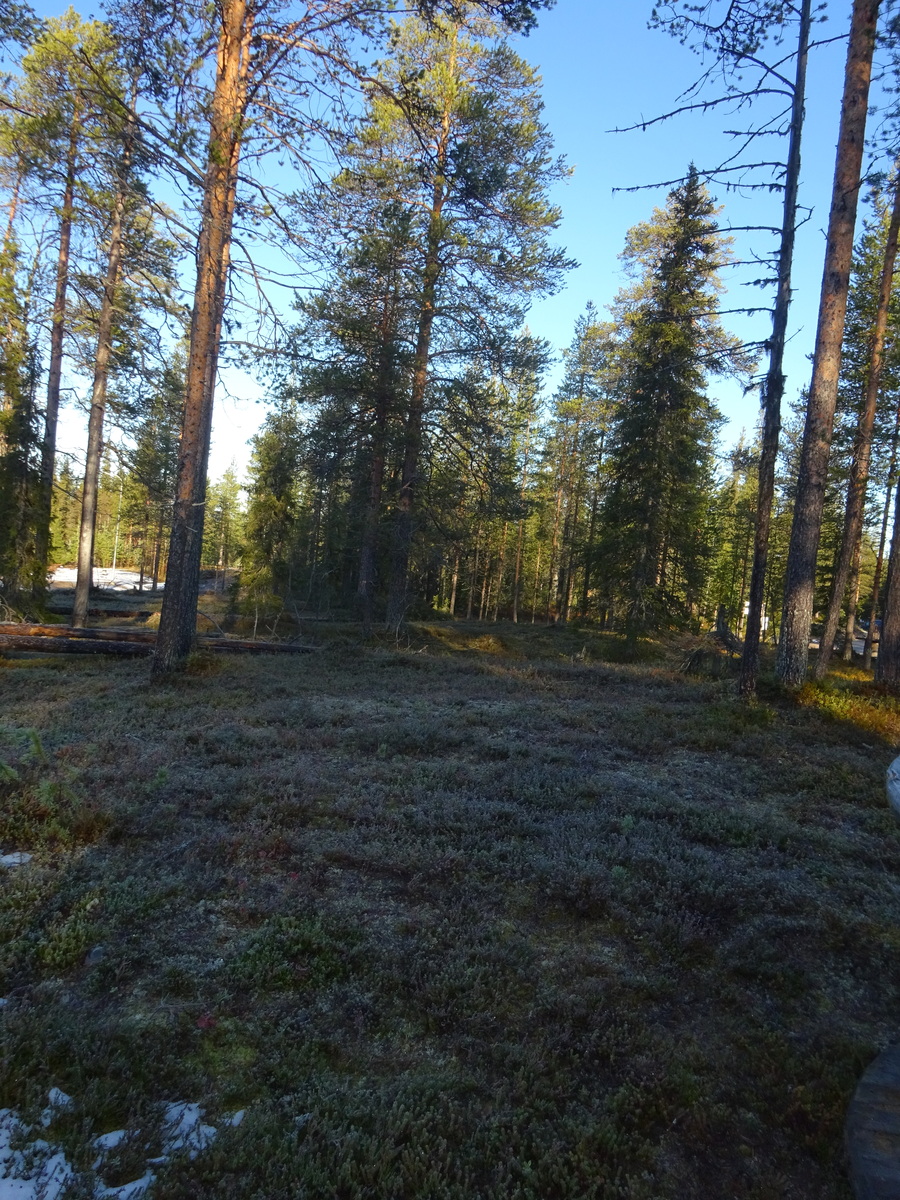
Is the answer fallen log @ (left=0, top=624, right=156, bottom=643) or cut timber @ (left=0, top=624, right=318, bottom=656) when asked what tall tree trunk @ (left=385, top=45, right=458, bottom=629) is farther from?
fallen log @ (left=0, top=624, right=156, bottom=643)

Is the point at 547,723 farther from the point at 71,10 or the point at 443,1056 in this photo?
the point at 71,10

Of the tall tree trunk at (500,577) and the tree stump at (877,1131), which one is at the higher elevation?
the tall tree trunk at (500,577)

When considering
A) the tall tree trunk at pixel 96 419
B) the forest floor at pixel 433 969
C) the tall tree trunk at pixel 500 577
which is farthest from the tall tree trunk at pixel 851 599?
the tall tree trunk at pixel 96 419

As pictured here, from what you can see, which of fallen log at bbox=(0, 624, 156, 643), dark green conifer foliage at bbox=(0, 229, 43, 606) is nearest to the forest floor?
fallen log at bbox=(0, 624, 156, 643)

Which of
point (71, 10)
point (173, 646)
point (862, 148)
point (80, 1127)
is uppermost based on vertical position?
point (71, 10)

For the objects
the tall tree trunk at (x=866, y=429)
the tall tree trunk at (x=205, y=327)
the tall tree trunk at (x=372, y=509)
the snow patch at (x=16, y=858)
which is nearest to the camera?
the snow patch at (x=16, y=858)

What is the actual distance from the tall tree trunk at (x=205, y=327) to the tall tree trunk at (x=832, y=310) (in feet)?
33.3

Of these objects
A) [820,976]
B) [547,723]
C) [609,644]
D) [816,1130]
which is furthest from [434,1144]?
[609,644]

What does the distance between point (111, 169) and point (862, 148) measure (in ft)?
41.3

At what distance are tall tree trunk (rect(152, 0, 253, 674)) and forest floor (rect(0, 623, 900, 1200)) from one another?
420 centimetres

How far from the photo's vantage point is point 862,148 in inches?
470

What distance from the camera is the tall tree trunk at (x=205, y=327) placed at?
1112cm

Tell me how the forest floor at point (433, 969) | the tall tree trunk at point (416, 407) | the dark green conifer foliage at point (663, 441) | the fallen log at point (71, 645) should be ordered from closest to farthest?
the forest floor at point (433, 969)
the fallen log at point (71, 645)
the tall tree trunk at point (416, 407)
the dark green conifer foliage at point (663, 441)

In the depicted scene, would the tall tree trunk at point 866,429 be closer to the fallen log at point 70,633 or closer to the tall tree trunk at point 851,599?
the tall tree trunk at point 851,599
